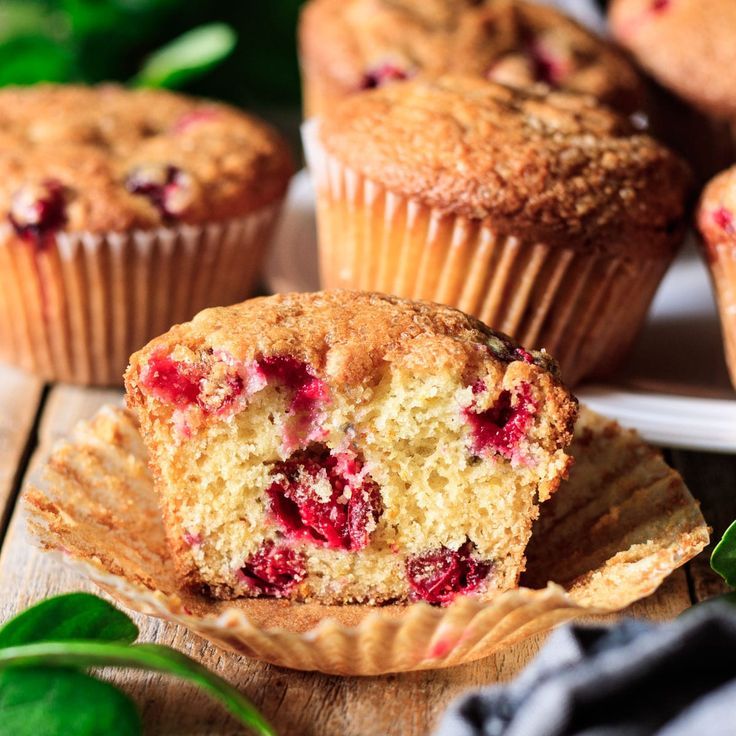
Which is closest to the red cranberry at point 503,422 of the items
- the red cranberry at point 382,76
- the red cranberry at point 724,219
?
the red cranberry at point 724,219

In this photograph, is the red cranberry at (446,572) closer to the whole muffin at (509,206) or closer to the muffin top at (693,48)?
the whole muffin at (509,206)

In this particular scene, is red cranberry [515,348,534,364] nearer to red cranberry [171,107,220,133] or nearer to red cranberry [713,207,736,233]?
red cranberry [713,207,736,233]

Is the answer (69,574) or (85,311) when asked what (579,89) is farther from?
(69,574)

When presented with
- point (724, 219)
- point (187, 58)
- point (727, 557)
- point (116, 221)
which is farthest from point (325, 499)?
point (187, 58)

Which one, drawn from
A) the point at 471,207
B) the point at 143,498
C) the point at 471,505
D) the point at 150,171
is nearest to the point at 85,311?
the point at 150,171

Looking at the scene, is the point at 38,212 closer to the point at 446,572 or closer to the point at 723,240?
the point at 446,572

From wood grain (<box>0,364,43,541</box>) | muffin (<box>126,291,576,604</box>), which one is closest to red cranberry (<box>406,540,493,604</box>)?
muffin (<box>126,291,576,604</box>)

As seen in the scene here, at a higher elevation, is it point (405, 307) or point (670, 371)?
point (405, 307)
